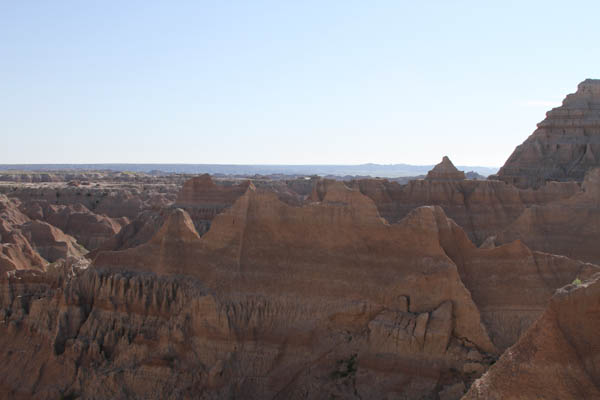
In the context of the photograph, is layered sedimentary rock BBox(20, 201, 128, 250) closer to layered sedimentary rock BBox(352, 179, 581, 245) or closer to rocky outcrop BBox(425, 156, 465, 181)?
layered sedimentary rock BBox(352, 179, 581, 245)

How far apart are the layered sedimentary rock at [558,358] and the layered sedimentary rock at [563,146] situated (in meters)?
39.8

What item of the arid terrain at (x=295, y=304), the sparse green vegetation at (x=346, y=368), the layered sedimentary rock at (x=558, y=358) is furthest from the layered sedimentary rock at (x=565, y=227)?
the layered sedimentary rock at (x=558, y=358)

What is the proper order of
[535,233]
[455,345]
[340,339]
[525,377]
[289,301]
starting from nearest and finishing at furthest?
1. [525,377]
2. [455,345]
3. [340,339]
4. [289,301]
5. [535,233]

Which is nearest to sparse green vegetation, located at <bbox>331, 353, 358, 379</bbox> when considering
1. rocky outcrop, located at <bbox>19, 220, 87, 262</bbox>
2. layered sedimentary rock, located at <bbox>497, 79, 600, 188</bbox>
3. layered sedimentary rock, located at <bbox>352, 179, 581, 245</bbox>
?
layered sedimentary rock, located at <bbox>352, 179, 581, 245</bbox>

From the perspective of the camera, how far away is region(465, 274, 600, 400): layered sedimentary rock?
11055 mm

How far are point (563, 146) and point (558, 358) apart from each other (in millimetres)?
45600

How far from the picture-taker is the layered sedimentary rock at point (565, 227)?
29203 mm

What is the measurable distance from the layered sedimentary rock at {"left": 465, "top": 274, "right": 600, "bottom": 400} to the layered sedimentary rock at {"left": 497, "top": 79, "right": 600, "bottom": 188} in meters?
39.8

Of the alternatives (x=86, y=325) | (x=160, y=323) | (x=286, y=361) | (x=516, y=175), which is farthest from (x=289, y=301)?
(x=516, y=175)

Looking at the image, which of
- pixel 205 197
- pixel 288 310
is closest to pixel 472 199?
pixel 288 310

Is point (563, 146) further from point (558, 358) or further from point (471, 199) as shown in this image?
point (558, 358)

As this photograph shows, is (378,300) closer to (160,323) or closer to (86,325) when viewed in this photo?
(160,323)

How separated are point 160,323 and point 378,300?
8.52m

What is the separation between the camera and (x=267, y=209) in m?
26.1
